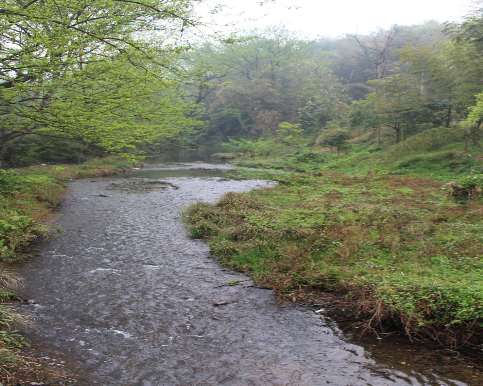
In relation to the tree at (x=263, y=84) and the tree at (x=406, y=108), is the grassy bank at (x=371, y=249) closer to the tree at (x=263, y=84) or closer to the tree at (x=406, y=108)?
the tree at (x=406, y=108)

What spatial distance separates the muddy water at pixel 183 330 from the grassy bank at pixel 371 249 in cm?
37

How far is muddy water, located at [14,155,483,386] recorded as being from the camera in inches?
130

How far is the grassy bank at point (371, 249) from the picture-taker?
385 centimetres

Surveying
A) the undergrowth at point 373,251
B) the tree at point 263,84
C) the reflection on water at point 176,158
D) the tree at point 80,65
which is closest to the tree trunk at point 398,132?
the undergrowth at point 373,251

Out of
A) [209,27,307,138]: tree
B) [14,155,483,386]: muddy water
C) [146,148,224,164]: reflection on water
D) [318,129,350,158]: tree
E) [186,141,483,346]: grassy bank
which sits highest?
[209,27,307,138]: tree

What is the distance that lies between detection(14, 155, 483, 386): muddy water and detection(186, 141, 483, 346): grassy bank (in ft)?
1.22

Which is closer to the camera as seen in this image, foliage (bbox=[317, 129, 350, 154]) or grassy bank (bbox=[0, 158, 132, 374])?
grassy bank (bbox=[0, 158, 132, 374])

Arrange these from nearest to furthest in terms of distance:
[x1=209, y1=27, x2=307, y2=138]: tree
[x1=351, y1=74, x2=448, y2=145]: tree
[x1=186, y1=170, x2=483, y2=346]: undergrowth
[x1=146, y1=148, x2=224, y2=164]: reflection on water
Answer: [x1=186, y1=170, x2=483, y2=346]: undergrowth
[x1=351, y1=74, x2=448, y2=145]: tree
[x1=146, y1=148, x2=224, y2=164]: reflection on water
[x1=209, y1=27, x2=307, y2=138]: tree

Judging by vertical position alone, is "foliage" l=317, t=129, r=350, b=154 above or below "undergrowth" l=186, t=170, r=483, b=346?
above

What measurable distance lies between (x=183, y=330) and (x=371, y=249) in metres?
3.40

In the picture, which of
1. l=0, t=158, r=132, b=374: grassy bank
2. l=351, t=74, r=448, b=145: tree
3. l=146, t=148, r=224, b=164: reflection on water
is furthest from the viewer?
l=146, t=148, r=224, b=164: reflection on water

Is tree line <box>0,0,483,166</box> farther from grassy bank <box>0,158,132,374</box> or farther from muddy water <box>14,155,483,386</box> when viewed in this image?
muddy water <box>14,155,483,386</box>

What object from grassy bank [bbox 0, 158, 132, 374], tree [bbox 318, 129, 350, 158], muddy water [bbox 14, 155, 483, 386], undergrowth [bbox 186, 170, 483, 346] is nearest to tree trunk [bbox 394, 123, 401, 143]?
tree [bbox 318, 129, 350, 158]

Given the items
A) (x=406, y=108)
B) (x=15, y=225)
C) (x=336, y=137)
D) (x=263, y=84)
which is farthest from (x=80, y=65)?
(x=263, y=84)
